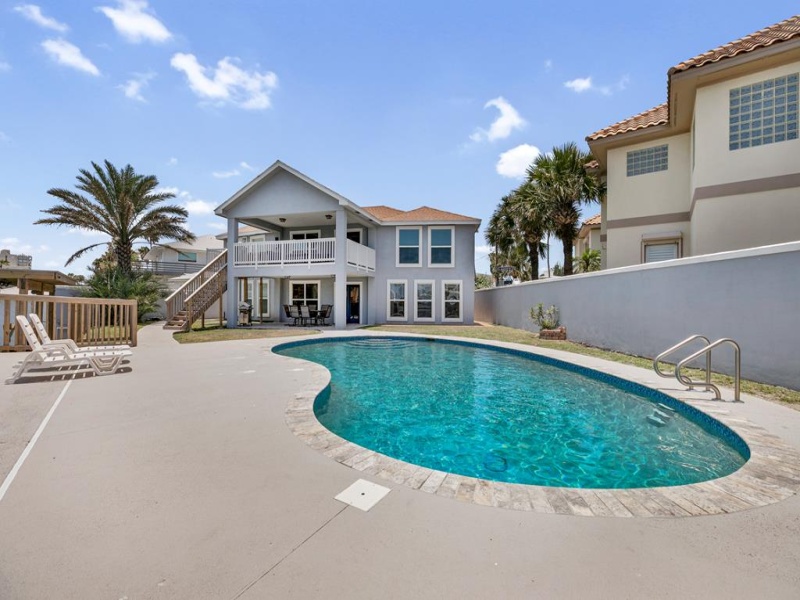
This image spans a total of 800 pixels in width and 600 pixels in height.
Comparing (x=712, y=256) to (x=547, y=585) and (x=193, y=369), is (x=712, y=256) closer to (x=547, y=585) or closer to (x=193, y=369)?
(x=547, y=585)

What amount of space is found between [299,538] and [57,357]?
6942 millimetres

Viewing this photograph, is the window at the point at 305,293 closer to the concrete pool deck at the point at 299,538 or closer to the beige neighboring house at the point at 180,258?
the beige neighboring house at the point at 180,258

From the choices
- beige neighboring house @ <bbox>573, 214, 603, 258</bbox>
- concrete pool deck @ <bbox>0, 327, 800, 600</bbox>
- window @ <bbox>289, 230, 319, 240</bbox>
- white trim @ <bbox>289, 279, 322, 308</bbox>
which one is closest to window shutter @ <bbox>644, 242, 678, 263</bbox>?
beige neighboring house @ <bbox>573, 214, 603, 258</bbox>

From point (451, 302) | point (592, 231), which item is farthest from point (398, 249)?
point (592, 231)

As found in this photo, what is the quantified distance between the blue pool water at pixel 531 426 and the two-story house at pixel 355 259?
33.9 ft

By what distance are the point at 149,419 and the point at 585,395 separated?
6.80m

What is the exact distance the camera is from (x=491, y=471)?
3928 millimetres

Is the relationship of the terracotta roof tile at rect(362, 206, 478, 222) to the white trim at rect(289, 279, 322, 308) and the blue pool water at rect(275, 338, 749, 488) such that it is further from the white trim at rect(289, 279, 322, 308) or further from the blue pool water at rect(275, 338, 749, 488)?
the blue pool water at rect(275, 338, 749, 488)

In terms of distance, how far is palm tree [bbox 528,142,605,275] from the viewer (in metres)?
15.5

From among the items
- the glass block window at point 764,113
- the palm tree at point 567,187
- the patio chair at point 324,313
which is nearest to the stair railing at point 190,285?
the patio chair at point 324,313

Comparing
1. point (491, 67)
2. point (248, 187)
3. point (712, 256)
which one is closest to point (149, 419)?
point (712, 256)

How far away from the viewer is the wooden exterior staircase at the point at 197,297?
50.6 feet

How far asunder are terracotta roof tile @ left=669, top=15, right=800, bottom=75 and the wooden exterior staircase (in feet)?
61.1

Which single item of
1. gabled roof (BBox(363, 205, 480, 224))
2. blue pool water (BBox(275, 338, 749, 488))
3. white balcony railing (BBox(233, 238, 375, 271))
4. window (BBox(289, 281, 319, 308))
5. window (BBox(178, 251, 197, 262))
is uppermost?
gabled roof (BBox(363, 205, 480, 224))
